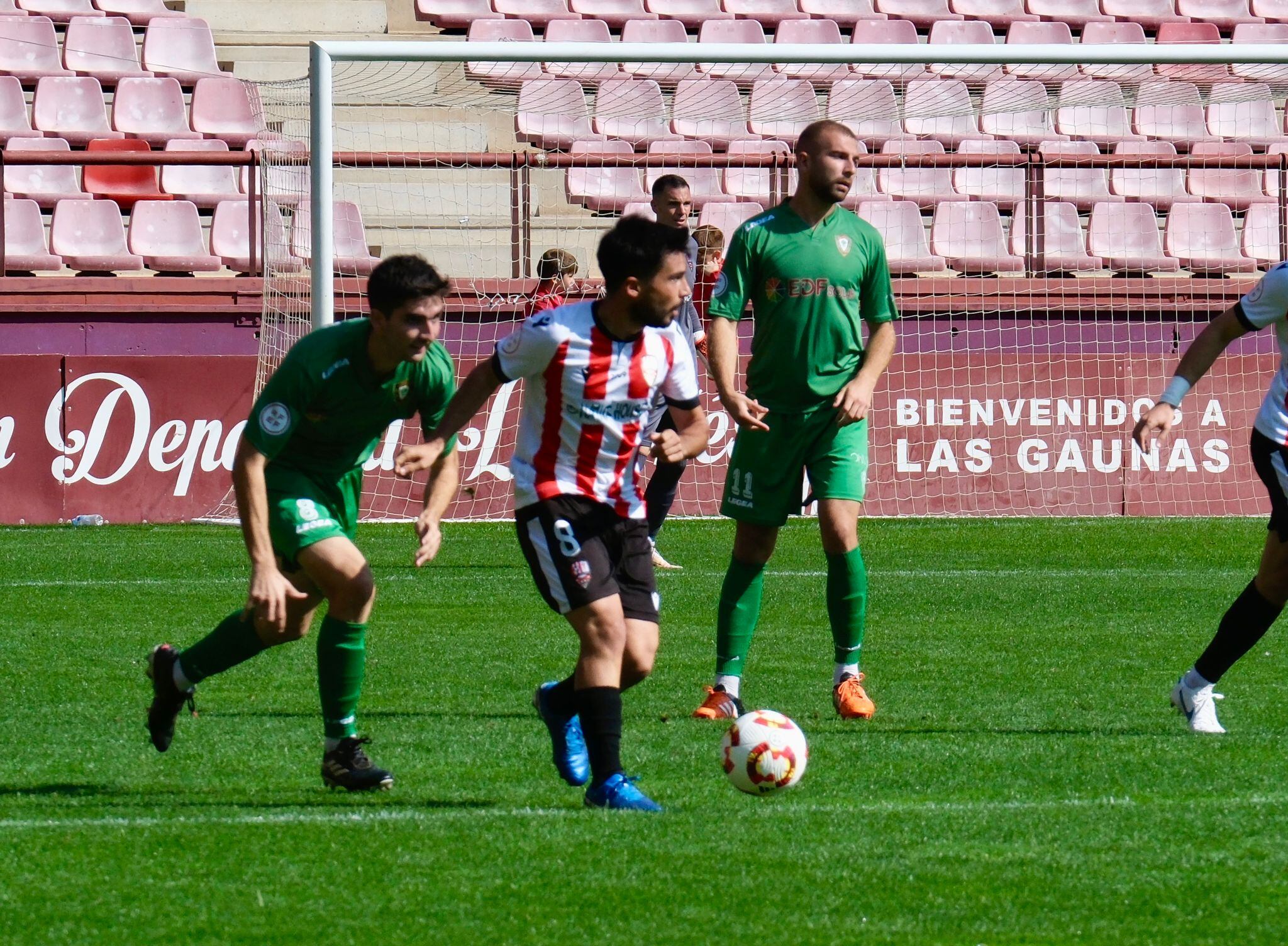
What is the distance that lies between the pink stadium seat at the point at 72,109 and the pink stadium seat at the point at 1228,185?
30.6ft

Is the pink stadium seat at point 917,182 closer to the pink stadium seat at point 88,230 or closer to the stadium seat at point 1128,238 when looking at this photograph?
the stadium seat at point 1128,238

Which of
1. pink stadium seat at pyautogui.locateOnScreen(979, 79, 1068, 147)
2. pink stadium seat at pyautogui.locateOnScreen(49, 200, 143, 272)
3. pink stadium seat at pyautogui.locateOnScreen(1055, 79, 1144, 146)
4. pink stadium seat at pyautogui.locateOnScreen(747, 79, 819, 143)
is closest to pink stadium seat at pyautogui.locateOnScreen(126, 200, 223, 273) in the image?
pink stadium seat at pyautogui.locateOnScreen(49, 200, 143, 272)

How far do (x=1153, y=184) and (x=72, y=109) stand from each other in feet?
31.1

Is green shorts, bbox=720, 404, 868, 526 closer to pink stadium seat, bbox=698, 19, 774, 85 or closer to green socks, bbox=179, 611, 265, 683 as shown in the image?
green socks, bbox=179, 611, 265, 683

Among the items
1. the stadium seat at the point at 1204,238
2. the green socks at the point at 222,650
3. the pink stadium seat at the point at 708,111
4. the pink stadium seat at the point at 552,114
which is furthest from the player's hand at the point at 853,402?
the pink stadium seat at the point at 708,111

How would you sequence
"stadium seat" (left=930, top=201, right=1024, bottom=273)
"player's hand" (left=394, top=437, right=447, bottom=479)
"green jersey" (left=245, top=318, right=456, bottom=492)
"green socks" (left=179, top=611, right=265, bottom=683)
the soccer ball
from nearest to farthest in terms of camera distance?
"player's hand" (left=394, top=437, right=447, bottom=479), the soccer ball, "green jersey" (left=245, top=318, right=456, bottom=492), "green socks" (left=179, top=611, right=265, bottom=683), "stadium seat" (left=930, top=201, right=1024, bottom=273)

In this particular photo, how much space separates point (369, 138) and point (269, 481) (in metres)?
12.3

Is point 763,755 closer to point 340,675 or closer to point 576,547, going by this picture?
point 576,547

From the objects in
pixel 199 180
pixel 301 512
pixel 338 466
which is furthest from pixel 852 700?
pixel 199 180

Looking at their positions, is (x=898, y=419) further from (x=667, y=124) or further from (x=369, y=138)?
(x=369, y=138)

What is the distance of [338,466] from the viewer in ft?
18.1

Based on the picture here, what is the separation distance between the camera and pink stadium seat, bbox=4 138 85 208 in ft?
51.9

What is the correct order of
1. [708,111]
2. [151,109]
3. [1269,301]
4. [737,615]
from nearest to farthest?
[1269,301] → [737,615] → [151,109] → [708,111]

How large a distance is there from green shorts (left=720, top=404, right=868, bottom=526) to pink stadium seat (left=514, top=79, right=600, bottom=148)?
10178 mm
